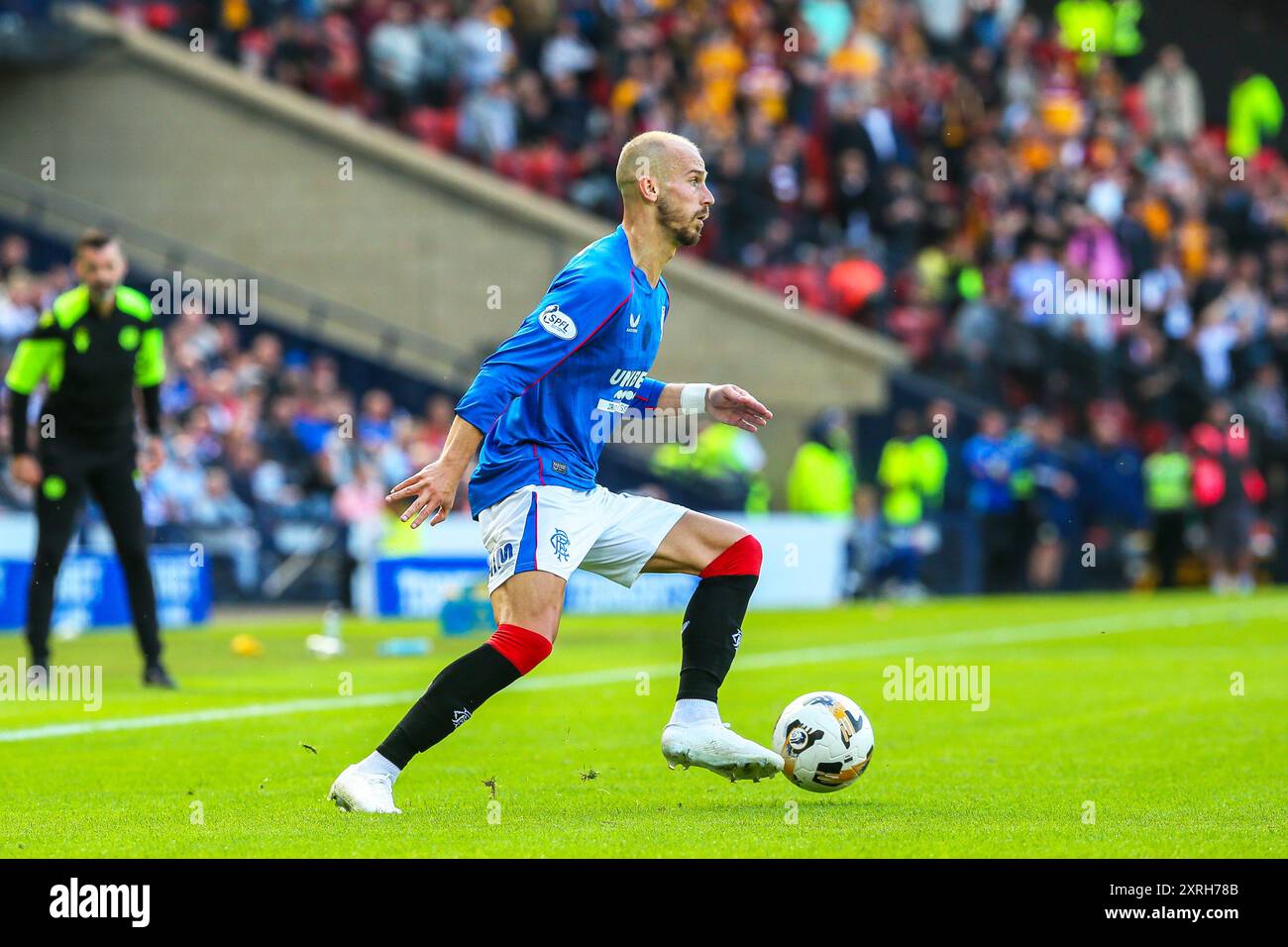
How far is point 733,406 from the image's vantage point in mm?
7730

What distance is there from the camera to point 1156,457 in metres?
27.7

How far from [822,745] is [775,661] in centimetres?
752

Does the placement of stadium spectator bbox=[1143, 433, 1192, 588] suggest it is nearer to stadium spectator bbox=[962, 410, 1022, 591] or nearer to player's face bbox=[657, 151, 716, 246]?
stadium spectator bbox=[962, 410, 1022, 591]

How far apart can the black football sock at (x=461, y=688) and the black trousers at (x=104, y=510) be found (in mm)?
5720

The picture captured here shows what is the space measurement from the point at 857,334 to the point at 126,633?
1212cm

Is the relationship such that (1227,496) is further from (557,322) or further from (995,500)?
(557,322)

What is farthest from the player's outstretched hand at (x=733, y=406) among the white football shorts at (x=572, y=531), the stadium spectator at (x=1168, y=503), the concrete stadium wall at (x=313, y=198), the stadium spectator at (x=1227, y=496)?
the stadium spectator at (x=1168, y=503)

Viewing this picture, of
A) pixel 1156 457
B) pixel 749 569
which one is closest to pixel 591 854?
pixel 749 569

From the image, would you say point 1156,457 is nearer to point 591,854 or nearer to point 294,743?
point 294,743

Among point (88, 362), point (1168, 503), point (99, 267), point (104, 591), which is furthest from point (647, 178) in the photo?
point (1168, 503)

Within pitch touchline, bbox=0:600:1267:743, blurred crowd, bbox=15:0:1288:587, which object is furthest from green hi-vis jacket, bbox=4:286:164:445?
blurred crowd, bbox=15:0:1288:587

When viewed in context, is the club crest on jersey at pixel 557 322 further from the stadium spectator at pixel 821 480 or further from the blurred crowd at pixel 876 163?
the blurred crowd at pixel 876 163

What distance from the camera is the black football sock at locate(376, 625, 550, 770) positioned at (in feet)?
22.8

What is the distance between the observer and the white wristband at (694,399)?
7.82 m
